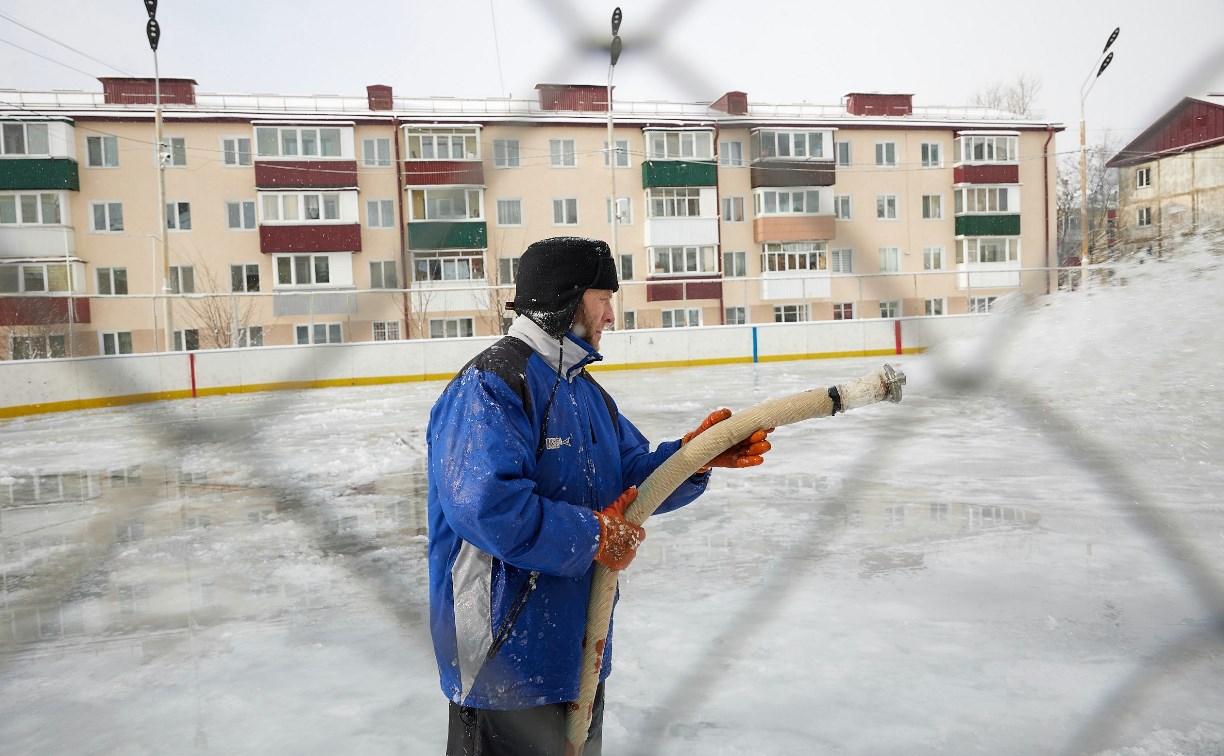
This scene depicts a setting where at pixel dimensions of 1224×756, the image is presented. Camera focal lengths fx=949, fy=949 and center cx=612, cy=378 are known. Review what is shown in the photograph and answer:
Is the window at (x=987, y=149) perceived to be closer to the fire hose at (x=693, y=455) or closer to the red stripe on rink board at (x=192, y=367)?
the fire hose at (x=693, y=455)

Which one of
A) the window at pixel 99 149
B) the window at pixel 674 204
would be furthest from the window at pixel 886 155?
the window at pixel 674 204

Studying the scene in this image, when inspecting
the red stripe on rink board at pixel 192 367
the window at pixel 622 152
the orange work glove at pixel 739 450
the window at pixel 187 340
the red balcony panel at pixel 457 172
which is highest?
the window at pixel 622 152

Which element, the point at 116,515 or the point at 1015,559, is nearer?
the point at 1015,559

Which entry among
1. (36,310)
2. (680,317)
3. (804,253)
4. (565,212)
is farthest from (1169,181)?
(680,317)

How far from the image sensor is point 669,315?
1273cm

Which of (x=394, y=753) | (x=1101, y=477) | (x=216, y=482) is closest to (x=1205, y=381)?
(x=394, y=753)

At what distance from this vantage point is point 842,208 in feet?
5.87

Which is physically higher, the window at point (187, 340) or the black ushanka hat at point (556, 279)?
the black ushanka hat at point (556, 279)

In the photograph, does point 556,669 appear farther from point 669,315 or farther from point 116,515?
point 669,315

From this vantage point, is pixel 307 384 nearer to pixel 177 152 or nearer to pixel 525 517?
pixel 177 152

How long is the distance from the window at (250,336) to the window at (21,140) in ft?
9.19

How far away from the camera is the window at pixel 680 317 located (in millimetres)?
12664

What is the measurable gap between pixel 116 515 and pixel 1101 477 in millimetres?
4577

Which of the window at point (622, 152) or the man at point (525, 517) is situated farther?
the window at point (622, 152)
